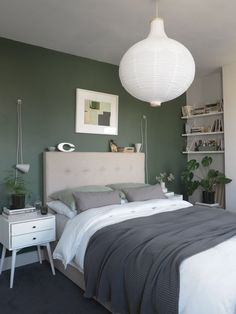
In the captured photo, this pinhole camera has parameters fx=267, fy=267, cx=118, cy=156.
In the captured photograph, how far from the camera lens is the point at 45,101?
11.3ft

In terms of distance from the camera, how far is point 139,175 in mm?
4148

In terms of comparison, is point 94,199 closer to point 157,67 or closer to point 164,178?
point 157,67

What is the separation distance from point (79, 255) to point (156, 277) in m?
0.90

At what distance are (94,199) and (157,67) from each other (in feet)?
5.30

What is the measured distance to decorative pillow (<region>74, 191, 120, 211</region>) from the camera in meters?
2.83

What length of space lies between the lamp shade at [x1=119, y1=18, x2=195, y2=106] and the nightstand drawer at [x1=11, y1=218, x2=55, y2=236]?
1.70 metres

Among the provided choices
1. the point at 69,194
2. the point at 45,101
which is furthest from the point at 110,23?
the point at 69,194

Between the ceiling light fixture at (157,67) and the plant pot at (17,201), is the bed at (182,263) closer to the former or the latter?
the plant pot at (17,201)

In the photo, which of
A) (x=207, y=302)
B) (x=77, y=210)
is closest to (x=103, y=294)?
(x=207, y=302)

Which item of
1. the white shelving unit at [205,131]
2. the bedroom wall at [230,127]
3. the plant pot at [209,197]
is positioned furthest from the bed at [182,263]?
the bedroom wall at [230,127]

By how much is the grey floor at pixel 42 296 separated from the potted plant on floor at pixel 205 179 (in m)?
2.60

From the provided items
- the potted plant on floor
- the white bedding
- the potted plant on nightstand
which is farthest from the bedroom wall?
the potted plant on nightstand

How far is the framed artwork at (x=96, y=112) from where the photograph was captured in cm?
371

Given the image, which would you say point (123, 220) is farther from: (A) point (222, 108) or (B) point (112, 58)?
(A) point (222, 108)
